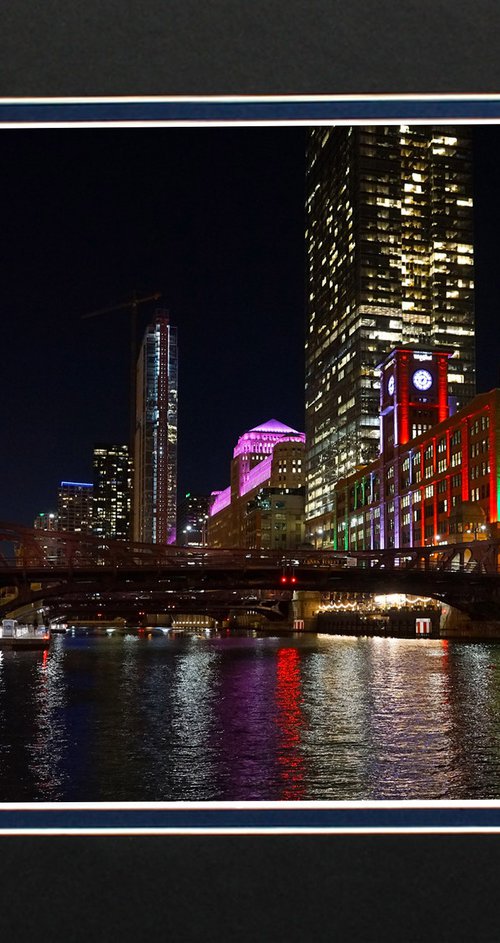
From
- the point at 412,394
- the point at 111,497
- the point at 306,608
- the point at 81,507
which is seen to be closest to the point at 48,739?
the point at 306,608

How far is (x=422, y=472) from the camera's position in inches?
2522

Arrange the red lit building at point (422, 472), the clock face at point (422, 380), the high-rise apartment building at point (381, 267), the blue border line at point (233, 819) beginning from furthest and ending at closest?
the high-rise apartment building at point (381, 267), the clock face at point (422, 380), the red lit building at point (422, 472), the blue border line at point (233, 819)

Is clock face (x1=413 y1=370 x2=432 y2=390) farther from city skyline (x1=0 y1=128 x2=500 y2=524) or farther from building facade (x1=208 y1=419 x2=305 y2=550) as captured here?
city skyline (x1=0 y1=128 x2=500 y2=524)

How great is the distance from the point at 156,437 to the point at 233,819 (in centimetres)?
11278

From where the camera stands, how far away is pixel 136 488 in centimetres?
12000

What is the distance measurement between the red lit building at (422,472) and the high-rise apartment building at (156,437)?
979 inches

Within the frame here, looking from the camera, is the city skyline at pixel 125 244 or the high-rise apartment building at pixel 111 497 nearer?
the city skyline at pixel 125 244

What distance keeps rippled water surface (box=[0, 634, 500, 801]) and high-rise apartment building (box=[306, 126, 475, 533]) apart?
7088 cm

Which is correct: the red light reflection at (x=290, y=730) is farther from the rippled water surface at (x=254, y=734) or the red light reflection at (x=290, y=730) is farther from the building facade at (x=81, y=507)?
the building facade at (x=81, y=507)

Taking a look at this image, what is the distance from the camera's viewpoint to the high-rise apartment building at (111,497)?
111 metres

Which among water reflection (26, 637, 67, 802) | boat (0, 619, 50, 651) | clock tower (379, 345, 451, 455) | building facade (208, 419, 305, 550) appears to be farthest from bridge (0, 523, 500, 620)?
building facade (208, 419, 305, 550)
